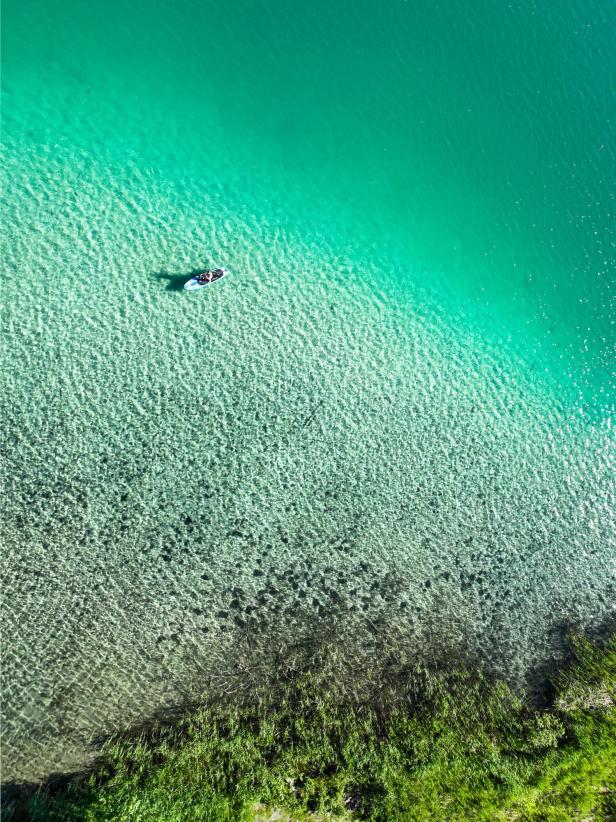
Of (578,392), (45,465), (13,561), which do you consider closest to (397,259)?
(578,392)

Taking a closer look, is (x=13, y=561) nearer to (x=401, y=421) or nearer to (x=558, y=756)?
(x=401, y=421)

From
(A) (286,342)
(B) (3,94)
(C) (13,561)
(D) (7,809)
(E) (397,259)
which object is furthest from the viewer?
(E) (397,259)

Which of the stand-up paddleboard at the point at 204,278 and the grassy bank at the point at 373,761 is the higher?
the stand-up paddleboard at the point at 204,278

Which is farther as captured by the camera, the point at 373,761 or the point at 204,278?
the point at 204,278

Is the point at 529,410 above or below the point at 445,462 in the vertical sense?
above

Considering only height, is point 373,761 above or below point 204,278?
below
